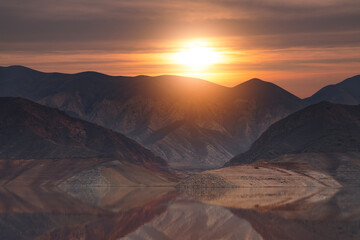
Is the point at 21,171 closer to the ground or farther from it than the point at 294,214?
closer to the ground

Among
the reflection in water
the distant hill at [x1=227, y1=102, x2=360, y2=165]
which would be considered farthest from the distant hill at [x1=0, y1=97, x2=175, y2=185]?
the reflection in water

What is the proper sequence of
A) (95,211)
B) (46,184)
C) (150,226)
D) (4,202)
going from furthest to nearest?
1. (46,184)
2. (4,202)
3. (95,211)
4. (150,226)

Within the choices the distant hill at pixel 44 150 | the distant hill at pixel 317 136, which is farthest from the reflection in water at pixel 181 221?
the distant hill at pixel 317 136

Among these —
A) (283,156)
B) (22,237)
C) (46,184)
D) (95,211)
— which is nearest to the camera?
(22,237)

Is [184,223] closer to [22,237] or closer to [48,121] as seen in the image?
[22,237]

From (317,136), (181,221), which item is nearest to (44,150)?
(317,136)

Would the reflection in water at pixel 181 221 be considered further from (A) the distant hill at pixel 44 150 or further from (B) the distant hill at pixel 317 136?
(B) the distant hill at pixel 317 136

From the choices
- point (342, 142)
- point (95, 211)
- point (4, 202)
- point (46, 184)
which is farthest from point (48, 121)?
point (95, 211)
